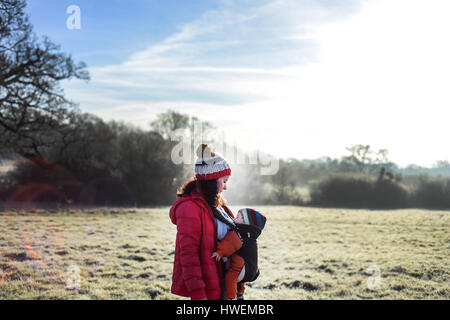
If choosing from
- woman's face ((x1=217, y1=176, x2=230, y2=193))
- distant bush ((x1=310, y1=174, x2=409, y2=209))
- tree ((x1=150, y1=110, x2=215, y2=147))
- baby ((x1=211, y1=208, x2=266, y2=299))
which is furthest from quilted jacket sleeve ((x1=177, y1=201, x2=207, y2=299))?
tree ((x1=150, y1=110, x2=215, y2=147))

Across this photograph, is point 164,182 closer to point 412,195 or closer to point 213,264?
point 412,195

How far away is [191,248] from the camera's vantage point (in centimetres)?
271

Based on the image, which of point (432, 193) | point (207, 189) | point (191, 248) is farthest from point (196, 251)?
point (432, 193)

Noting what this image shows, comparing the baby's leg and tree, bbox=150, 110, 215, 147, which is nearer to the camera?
the baby's leg

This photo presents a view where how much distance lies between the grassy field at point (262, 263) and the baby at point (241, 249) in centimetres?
360

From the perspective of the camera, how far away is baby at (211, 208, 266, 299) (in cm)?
284

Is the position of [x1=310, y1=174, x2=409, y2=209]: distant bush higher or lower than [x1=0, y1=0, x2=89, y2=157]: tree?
lower

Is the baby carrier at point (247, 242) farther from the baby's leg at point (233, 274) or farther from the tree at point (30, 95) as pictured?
the tree at point (30, 95)

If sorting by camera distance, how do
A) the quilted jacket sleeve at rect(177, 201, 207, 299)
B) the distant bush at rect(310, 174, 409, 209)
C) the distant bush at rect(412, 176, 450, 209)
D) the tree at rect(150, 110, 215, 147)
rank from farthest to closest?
the tree at rect(150, 110, 215, 147), the distant bush at rect(310, 174, 409, 209), the distant bush at rect(412, 176, 450, 209), the quilted jacket sleeve at rect(177, 201, 207, 299)

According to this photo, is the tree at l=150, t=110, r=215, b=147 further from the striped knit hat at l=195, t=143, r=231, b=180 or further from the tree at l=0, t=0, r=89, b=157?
the striped knit hat at l=195, t=143, r=231, b=180

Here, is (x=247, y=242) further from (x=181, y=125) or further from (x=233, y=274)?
(x=181, y=125)

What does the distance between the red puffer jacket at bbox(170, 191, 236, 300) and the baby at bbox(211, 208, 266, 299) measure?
0.09m
